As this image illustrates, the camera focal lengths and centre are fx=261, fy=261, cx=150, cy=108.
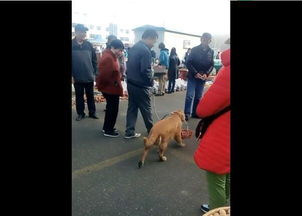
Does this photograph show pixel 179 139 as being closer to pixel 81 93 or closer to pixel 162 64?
pixel 81 93

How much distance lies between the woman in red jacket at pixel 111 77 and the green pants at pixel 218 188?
2695 mm

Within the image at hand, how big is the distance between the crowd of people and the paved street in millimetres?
313

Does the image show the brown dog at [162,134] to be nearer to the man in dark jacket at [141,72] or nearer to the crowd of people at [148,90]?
the crowd of people at [148,90]

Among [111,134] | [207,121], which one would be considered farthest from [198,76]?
[207,121]

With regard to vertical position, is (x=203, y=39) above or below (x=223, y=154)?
above

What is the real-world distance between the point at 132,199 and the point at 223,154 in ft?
4.45

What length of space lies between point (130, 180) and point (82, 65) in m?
2.68

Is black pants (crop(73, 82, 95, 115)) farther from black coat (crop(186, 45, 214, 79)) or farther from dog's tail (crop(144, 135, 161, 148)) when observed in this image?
dog's tail (crop(144, 135, 161, 148))

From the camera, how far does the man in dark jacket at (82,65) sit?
16.0 ft

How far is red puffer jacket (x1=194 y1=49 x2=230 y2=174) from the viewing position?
1.67 metres
